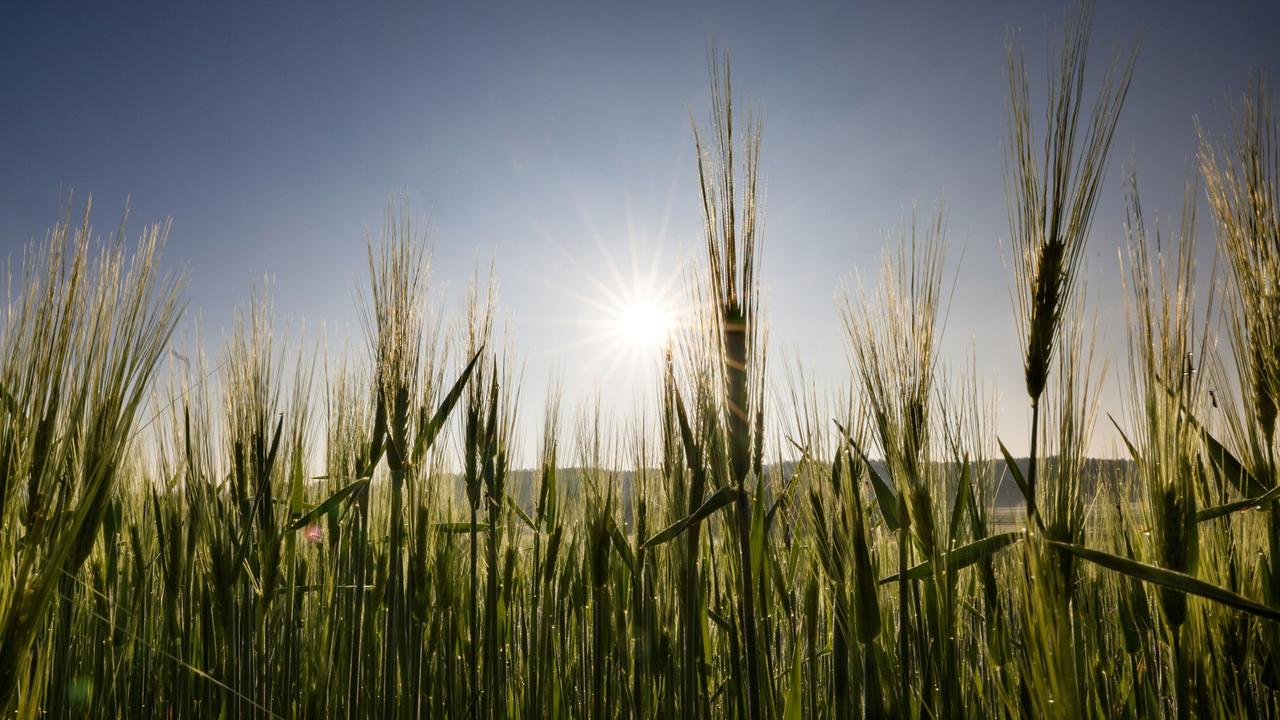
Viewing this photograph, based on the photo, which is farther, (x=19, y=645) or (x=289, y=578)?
(x=289, y=578)

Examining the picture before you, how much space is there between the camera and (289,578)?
7.42 feet

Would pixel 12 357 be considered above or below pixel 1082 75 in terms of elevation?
below

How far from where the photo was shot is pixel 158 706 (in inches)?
95.0

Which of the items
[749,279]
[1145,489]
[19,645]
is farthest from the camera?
[1145,489]

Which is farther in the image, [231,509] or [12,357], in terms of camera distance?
[231,509]

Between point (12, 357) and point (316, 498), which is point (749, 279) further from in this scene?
point (316, 498)

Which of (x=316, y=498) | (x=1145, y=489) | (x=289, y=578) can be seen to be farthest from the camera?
(x=316, y=498)

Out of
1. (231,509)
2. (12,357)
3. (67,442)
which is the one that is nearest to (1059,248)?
(67,442)

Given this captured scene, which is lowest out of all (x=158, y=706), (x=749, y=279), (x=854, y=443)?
(x=158, y=706)

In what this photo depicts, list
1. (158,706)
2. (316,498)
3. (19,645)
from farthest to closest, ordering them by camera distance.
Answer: (316,498) < (158,706) < (19,645)

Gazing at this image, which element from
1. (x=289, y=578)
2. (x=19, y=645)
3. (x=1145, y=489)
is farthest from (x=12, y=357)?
(x=1145, y=489)

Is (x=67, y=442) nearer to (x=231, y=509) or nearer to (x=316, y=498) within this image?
(x=231, y=509)

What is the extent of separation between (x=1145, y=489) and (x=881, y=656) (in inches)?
29.4

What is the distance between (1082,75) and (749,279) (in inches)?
29.5
